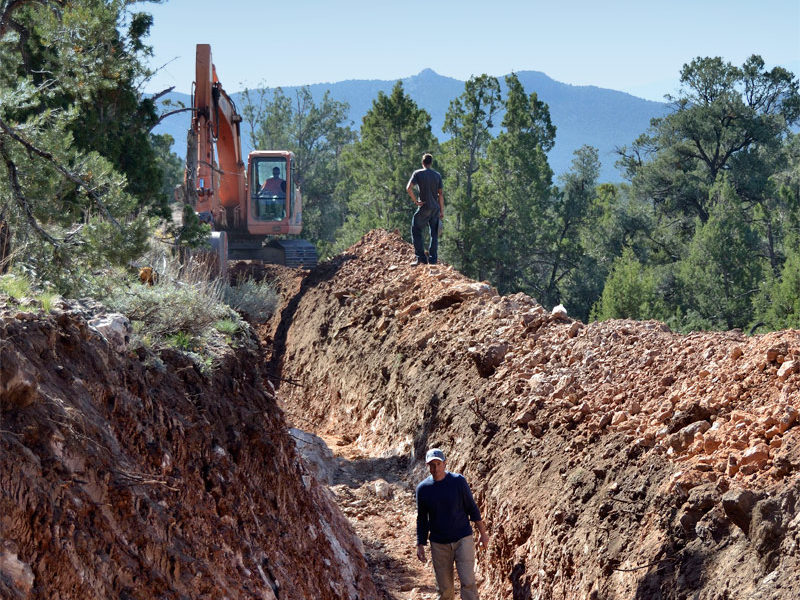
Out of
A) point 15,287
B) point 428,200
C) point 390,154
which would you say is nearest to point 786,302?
point 428,200

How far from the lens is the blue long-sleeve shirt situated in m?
6.90

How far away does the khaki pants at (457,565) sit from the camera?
693 centimetres

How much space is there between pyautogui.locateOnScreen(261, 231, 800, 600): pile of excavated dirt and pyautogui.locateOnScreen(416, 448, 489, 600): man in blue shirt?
0.68m

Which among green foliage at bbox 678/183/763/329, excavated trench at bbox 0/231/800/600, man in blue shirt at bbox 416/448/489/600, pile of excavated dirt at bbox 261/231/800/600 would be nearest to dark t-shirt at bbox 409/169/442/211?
pile of excavated dirt at bbox 261/231/800/600

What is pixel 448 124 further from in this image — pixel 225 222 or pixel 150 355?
pixel 150 355

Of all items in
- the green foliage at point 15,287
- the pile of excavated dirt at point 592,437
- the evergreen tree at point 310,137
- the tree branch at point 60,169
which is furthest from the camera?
the evergreen tree at point 310,137

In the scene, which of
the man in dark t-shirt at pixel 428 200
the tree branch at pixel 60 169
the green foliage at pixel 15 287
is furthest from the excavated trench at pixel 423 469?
the man in dark t-shirt at pixel 428 200

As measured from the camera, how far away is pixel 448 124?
1199 inches

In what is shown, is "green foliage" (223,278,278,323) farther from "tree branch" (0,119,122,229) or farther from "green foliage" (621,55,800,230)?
"green foliage" (621,55,800,230)

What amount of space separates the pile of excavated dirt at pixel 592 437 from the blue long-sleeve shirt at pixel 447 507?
31.6 inches

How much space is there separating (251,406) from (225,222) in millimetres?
14343

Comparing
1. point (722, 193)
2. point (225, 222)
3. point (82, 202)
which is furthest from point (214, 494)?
point (722, 193)

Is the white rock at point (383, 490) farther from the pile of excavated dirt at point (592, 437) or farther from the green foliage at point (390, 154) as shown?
the green foliage at point (390, 154)

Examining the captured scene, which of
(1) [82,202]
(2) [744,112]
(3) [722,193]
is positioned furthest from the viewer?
(2) [744,112]
